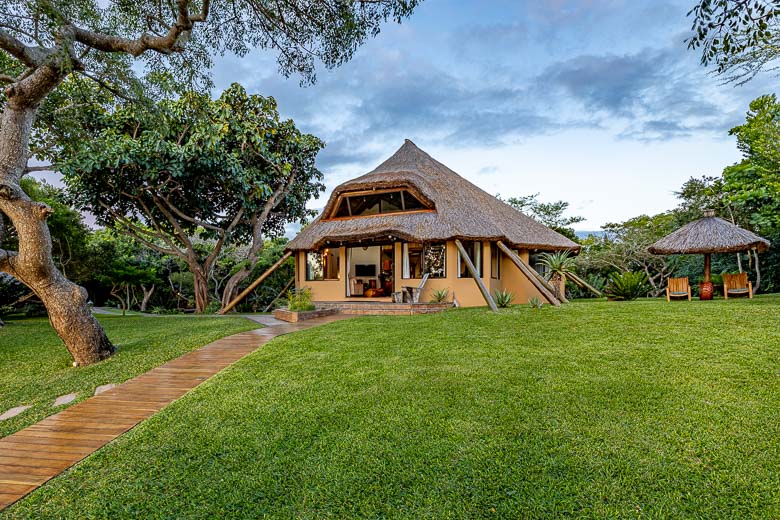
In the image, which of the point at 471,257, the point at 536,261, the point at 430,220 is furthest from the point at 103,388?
the point at 536,261

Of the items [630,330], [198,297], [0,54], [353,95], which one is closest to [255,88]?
[353,95]

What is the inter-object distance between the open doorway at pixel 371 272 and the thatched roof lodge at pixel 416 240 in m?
0.04

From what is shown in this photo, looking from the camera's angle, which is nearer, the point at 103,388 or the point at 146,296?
the point at 103,388

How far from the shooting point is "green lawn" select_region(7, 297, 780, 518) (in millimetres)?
2498

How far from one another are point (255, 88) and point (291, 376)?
12.6 meters

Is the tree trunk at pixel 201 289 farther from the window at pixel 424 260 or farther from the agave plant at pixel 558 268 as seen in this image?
the agave plant at pixel 558 268

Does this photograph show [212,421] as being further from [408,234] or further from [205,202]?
[205,202]

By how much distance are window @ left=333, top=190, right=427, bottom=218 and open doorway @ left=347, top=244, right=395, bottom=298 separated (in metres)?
1.30

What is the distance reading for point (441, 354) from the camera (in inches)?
218

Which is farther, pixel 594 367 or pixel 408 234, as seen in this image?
pixel 408 234

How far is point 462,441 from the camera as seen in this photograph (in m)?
3.13

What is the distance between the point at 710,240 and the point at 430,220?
797 cm

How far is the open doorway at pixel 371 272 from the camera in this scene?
13.8 metres

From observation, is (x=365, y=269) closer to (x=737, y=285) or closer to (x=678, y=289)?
(x=678, y=289)
